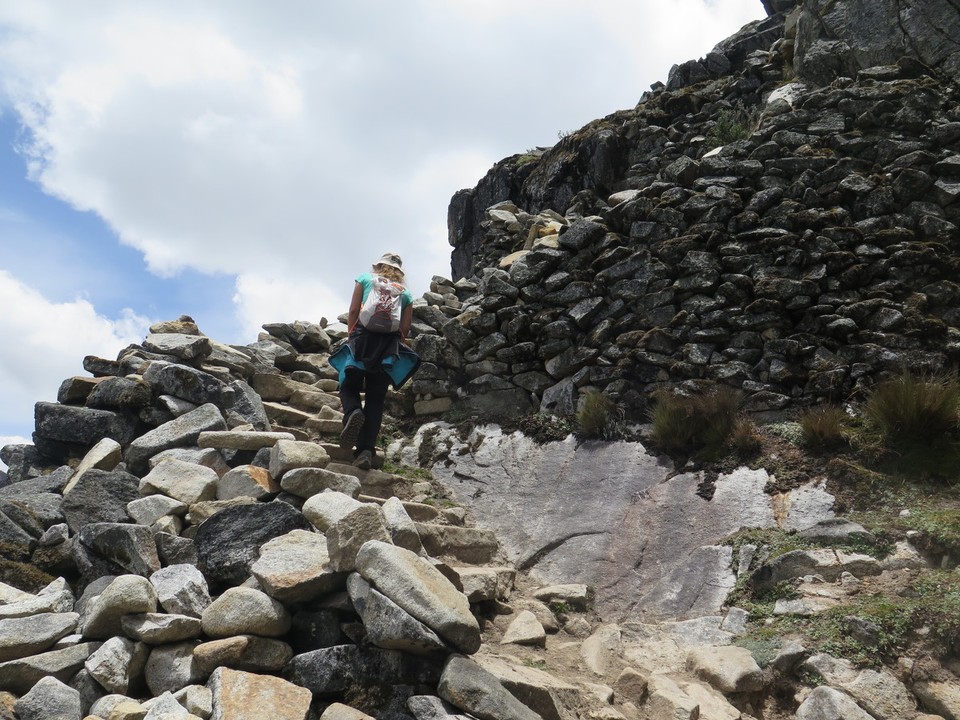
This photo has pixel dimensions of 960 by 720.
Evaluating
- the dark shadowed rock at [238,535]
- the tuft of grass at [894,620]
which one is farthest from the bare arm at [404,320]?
the tuft of grass at [894,620]

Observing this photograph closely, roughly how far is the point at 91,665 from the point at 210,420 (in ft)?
11.7

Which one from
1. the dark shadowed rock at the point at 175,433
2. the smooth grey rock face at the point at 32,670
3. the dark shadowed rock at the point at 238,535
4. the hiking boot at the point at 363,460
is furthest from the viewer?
the hiking boot at the point at 363,460

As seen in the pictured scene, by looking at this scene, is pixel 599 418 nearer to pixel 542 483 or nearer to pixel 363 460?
pixel 542 483

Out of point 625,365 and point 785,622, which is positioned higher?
point 625,365

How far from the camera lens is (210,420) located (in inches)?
283

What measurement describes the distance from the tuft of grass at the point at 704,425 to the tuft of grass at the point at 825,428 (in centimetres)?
44

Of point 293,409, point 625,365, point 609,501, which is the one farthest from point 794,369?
point 293,409

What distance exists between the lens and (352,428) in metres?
7.23

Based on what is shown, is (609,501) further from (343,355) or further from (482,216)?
(482,216)

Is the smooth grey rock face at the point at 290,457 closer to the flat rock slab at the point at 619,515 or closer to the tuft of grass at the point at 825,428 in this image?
the flat rock slab at the point at 619,515

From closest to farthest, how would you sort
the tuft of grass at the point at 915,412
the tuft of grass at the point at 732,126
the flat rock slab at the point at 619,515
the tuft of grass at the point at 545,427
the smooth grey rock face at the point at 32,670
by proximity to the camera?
the smooth grey rock face at the point at 32,670 < the flat rock slab at the point at 619,515 < the tuft of grass at the point at 915,412 < the tuft of grass at the point at 545,427 < the tuft of grass at the point at 732,126

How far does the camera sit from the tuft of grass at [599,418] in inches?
294

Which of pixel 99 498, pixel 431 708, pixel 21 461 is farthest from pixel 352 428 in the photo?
pixel 431 708

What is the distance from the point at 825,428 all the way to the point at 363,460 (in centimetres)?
439
